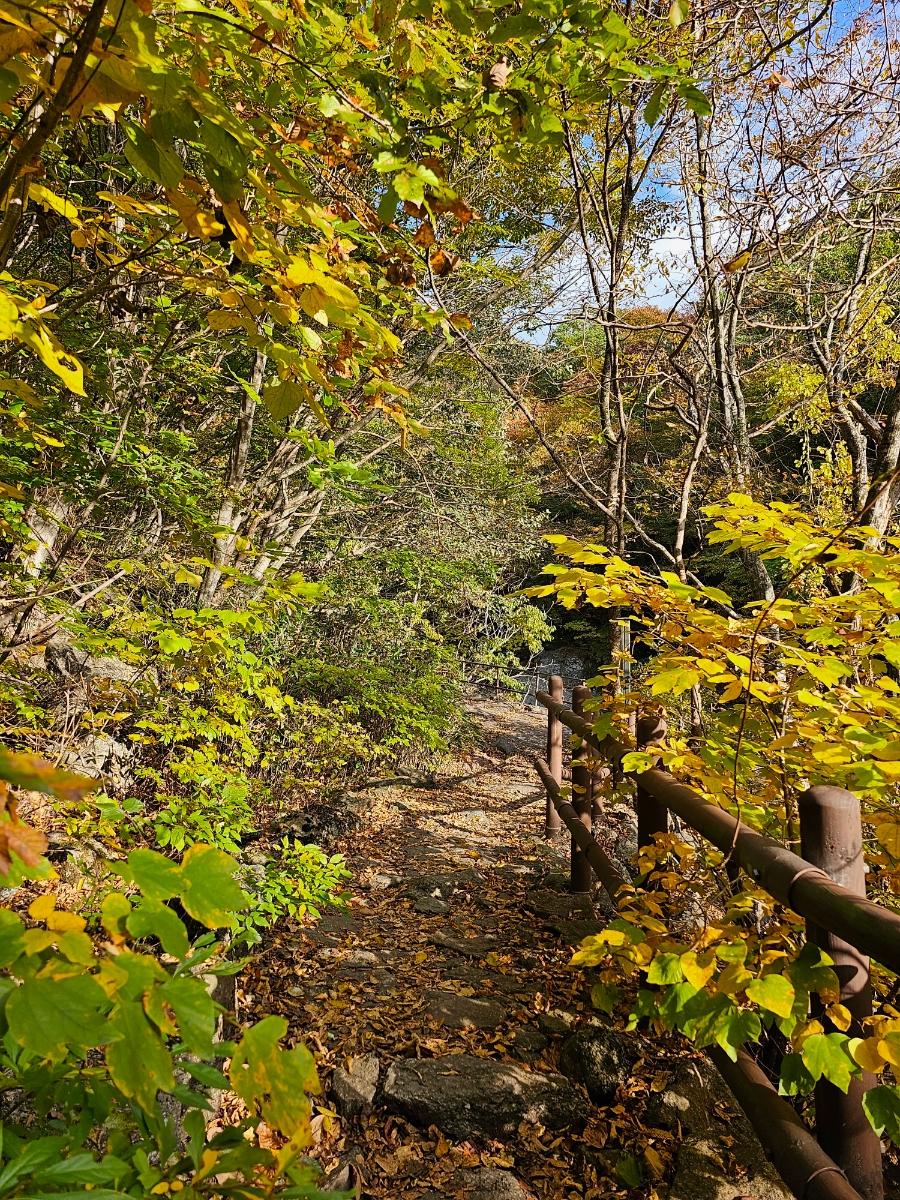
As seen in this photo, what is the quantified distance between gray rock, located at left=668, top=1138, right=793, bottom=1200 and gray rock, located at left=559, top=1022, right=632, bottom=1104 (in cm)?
37

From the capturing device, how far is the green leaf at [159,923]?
673mm

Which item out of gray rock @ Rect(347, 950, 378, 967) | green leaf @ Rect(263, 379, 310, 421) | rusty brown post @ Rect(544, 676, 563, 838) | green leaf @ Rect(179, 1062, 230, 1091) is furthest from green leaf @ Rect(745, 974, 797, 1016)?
rusty brown post @ Rect(544, 676, 563, 838)

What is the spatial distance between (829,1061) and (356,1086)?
207 centimetres

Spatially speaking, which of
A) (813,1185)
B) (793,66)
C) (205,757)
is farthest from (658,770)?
(793,66)

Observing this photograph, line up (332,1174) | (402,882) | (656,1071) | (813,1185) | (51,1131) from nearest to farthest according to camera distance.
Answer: (51,1131) → (813,1185) → (332,1174) → (656,1071) → (402,882)

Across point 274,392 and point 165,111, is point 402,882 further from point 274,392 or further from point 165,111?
point 165,111

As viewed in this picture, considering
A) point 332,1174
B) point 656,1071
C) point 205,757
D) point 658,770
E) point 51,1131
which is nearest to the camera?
point 51,1131

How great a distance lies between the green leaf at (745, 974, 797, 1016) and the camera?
3.90 feet

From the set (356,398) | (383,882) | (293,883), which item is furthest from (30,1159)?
(356,398)

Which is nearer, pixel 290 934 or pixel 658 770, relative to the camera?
pixel 658 770

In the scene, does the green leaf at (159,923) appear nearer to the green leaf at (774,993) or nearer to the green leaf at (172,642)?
the green leaf at (774,993)

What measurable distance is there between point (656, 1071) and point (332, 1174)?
1.19m

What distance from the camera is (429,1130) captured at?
7.66 ft

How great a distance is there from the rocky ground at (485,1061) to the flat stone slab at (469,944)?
1 centimetres
